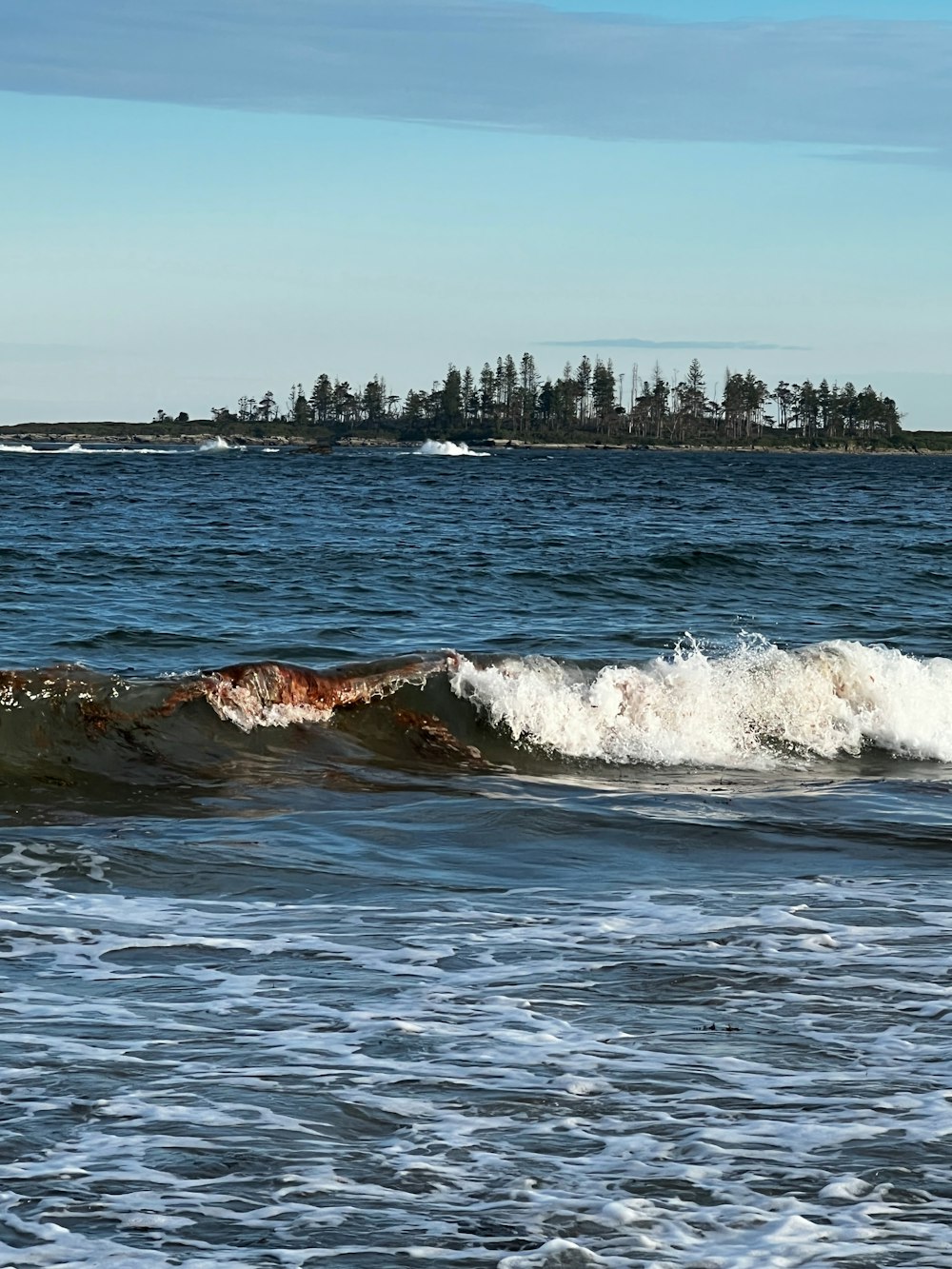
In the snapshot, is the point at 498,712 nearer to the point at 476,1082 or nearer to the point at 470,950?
the point at 470,950

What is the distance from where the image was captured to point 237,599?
2397 centimetres

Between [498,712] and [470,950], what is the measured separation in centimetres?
701

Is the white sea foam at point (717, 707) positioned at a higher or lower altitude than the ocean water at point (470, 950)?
higher

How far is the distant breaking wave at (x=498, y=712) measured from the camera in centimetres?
1299

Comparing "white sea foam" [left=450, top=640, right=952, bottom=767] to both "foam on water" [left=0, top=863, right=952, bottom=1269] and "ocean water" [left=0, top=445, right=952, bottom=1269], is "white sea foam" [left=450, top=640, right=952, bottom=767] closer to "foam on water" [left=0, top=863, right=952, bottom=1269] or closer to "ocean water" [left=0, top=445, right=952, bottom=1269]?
"ocean water" [left=0, top=445, right=952, bottom=1269]

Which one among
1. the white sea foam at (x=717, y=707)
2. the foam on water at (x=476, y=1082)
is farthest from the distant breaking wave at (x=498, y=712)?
the foam on water at (x=476, y=1082)

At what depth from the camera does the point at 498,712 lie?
14.4 metres

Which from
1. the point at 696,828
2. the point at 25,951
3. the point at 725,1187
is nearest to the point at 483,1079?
the point at 725,1187

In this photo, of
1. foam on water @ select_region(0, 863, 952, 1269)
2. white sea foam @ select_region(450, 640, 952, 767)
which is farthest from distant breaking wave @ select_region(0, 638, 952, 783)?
foam on water @ select_region(0, 863, 952, 1269)

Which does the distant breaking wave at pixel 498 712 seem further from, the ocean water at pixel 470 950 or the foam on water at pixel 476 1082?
the foam on water at pixel 476 1082

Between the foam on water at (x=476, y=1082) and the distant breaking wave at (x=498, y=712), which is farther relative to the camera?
the distant breaking wave at (x=498, y=712)

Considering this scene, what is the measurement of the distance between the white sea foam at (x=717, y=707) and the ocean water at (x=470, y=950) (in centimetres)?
4

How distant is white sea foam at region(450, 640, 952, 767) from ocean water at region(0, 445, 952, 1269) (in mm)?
45

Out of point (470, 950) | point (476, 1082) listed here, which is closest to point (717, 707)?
point (470, 950)
